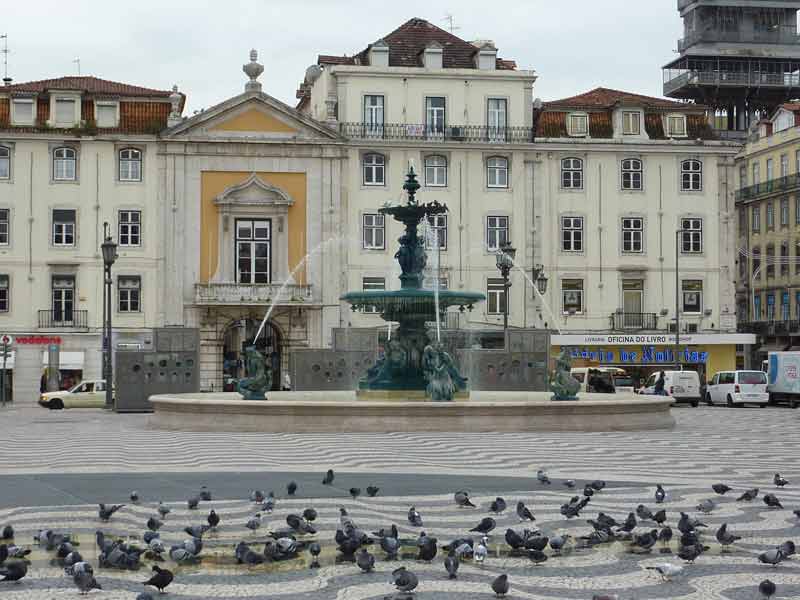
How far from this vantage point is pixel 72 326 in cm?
A: 4684

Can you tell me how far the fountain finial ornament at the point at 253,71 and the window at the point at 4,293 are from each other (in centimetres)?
1033

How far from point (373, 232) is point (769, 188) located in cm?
2228

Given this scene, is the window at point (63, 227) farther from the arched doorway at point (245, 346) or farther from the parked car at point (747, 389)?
the parked car at point (747, 389)

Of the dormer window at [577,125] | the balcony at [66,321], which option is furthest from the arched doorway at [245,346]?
the dormer window at [577,125]

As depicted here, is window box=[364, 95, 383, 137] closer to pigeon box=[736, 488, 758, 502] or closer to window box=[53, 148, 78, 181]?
window box=[53, 148, 78, 181]

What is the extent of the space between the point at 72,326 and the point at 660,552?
132 ft

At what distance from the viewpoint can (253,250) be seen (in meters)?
47.7

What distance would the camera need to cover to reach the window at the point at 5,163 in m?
47.1

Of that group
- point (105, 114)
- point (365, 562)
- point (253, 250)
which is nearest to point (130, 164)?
point (105, 114)

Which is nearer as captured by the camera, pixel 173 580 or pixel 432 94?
pixel 173 580

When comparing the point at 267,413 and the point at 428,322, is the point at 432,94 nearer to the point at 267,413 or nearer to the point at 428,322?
the point at 428,322

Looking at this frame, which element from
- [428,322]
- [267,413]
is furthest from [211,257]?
[267,413]

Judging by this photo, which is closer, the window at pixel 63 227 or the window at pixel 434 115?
the window at pixel 63 227

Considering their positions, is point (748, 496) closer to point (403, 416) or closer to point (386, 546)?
point (386, 546)
